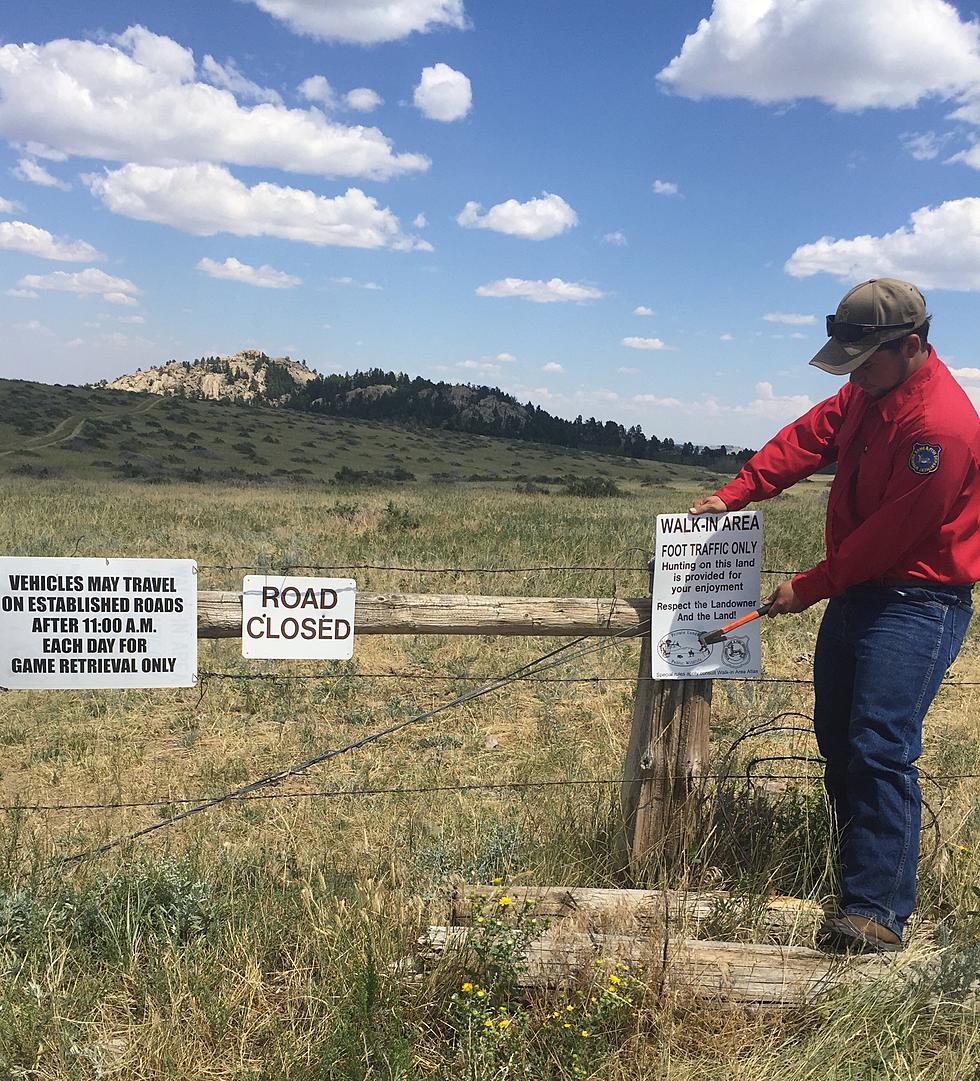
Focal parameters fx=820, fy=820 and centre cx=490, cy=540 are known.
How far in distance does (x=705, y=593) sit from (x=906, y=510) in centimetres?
89

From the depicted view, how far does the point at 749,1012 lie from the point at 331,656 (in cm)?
195

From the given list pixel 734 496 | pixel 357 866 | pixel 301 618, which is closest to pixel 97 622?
pixel 301 618

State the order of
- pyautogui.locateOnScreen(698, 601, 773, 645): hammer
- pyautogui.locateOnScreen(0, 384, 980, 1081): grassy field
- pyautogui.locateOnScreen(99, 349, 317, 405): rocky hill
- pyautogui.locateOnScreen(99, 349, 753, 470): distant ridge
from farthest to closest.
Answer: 1. pyautogui.locateOnScreen(99, 349, 317, 405): rocky hill
2. pyautogui.locateOnScreen(99, 349, 753, 470): distant ridge
3. pyautogui.locateOnScreen(698, 601, 773, 645): hammer
4. pyautogui.locateOnScreen(0, 384, 980, 1081): grassy field

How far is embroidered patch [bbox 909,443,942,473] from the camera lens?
9.24 feet

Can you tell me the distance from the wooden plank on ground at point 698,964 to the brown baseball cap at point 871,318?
2107 mm

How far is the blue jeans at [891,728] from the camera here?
9.82ft

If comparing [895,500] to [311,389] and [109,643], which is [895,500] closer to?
[109,643]

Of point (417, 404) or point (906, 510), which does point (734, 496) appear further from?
point (417, 404)

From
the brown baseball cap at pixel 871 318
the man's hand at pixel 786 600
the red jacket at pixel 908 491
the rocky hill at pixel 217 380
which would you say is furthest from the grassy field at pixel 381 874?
the rocky hill at pixel 217 380

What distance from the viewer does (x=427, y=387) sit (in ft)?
439

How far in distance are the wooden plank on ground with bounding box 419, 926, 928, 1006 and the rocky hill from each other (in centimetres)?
16867

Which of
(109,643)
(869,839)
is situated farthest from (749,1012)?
(109,643)

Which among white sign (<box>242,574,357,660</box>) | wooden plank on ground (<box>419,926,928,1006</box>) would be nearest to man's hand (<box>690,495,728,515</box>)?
white sign (<box>242,574,357,660</box>)

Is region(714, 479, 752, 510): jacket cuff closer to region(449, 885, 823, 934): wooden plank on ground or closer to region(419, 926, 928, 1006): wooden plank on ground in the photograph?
region(449, 885, 823, 934): wooden plank on ground
